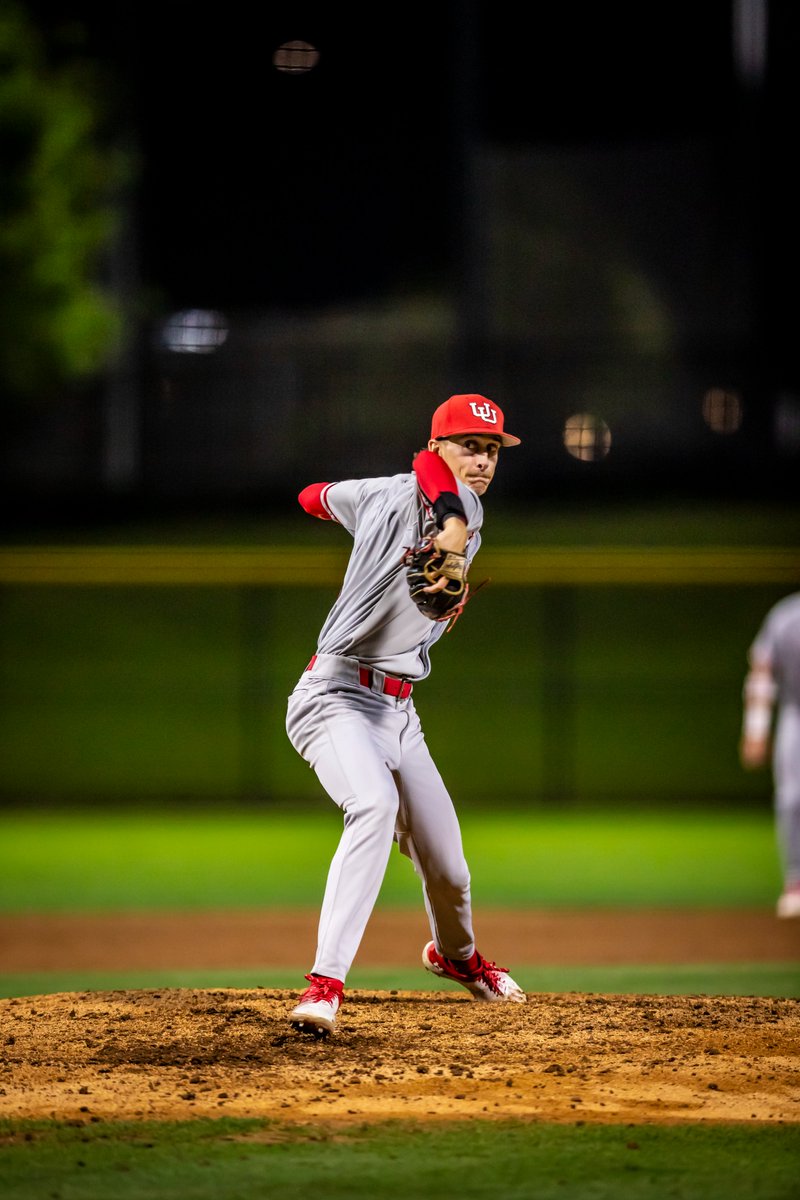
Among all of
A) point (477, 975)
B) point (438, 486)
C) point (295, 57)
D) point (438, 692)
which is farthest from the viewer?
point (295, 57)

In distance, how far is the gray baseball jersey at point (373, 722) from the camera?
4801 mm

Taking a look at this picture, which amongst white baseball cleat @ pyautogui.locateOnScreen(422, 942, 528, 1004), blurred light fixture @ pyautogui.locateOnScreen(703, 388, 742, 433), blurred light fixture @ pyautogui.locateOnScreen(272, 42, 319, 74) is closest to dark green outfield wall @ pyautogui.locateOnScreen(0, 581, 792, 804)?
blurred light fixture @ pyautogui.locateOnScreen(703, 388, 742, 433)

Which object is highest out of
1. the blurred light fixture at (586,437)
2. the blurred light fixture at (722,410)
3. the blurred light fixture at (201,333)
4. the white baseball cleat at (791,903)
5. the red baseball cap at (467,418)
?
the blurred light fixture at (201,333)

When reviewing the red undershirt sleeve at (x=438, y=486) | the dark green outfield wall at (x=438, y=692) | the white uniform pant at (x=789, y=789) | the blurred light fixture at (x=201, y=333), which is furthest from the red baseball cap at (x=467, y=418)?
the blurred light fixture at (x=201, y=333)

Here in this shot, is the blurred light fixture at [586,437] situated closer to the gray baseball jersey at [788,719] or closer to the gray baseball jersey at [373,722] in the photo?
the gray baseball jersey at [788,719]

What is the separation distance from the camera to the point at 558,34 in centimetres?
2200

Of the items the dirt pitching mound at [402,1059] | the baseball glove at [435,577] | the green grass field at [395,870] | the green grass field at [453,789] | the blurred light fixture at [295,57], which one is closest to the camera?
A: the green grass field at [453,789]

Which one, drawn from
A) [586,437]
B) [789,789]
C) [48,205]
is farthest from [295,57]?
[789,789]

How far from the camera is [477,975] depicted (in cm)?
552

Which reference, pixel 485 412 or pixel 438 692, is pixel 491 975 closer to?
pixel 485 412

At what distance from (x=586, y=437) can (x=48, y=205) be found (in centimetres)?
778

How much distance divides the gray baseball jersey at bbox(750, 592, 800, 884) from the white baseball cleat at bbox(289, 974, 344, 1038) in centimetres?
429

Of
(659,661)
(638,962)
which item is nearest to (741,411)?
(659,661)

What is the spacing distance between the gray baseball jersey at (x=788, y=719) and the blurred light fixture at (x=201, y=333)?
14.9 m
